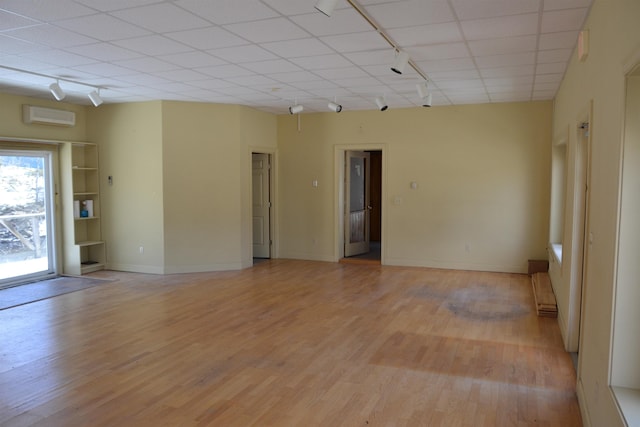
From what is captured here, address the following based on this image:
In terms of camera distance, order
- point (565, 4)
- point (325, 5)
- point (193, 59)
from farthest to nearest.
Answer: point (193, 59) → point (565, 4) → point (325, 5)

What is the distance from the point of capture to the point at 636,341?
2236 mm

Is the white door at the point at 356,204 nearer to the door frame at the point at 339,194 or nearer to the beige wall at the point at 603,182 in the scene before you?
the door frame at the point at 339,194

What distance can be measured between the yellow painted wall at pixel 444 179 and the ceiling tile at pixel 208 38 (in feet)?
14.4

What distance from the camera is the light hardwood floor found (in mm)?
3146

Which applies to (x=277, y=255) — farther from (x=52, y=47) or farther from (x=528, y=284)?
(x=52, y=47)

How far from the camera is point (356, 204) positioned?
31.1ft

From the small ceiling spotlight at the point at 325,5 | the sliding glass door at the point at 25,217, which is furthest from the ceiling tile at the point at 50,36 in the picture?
the sliding glass door at the point at 25,217

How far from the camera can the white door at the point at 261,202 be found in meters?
9.16

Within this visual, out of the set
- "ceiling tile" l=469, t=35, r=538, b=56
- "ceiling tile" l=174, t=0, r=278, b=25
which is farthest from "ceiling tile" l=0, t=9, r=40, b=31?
"ceiling tile" l=469, t=35, r=538, b=56

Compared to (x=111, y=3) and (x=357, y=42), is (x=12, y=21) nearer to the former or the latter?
(x=111, y=3)

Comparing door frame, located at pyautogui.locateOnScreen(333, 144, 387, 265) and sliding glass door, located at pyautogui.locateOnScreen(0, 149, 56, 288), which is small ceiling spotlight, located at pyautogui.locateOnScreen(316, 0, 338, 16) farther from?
sliding glass door, located at pyautogui.locateOnScreen(0, 149, 56, 288)

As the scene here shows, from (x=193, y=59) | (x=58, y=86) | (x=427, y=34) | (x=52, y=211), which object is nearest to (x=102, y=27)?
(x=193, y=59)

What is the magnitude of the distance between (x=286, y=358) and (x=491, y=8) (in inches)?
122

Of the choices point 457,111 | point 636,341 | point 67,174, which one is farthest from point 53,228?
point 636,341
